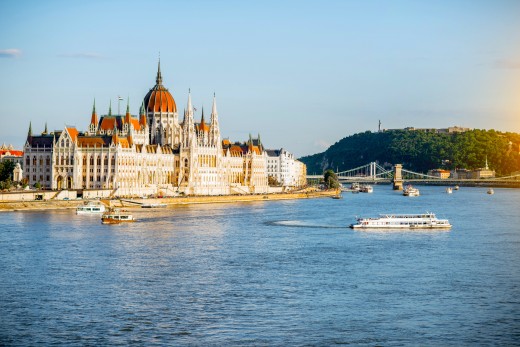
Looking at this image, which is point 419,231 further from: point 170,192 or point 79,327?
point 170,192

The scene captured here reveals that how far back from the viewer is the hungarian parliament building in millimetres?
133750

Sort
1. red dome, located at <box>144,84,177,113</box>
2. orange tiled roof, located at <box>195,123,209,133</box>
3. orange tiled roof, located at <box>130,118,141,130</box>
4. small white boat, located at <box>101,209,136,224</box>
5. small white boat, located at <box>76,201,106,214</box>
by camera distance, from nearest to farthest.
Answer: small white boat, located at <box>101,209,136,224</box>
small white boat, located at <box>76,201,106,214</box>
orange tiled roof, located at <box>130,118,141,130</box>
red dome, located at <box>144,84,177,113</box>
orange tiled roof, located at <box>195,123,209,133</box>

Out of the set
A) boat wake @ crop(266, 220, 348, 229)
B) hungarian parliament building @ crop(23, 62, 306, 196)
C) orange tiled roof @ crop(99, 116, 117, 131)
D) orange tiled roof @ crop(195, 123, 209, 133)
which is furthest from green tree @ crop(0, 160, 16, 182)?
orange tiled roof @ crop(195, 123, 209, 133)

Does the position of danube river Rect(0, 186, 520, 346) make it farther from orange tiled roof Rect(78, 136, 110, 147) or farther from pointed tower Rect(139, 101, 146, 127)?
pointed tower Rect(139, 101, 146, 127)

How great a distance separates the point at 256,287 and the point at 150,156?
10648cm

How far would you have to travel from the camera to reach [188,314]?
4025 cm

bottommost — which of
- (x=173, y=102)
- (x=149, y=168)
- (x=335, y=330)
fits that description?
(x=335, y=330)

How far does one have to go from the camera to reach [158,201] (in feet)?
415

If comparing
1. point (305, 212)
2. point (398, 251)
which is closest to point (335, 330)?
point (398, 251)

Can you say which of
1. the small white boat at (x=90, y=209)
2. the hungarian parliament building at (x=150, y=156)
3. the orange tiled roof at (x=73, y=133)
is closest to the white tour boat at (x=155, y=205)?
the hungarian parliament building at (x=150, y=156)

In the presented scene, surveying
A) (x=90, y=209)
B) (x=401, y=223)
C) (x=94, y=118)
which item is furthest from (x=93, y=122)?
(x=401, y=223)

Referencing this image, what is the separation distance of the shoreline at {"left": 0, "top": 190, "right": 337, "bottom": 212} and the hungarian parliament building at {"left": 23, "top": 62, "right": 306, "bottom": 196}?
731 cm

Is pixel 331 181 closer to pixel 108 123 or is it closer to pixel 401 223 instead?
pixel 108 123

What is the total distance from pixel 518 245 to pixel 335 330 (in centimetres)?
3425
